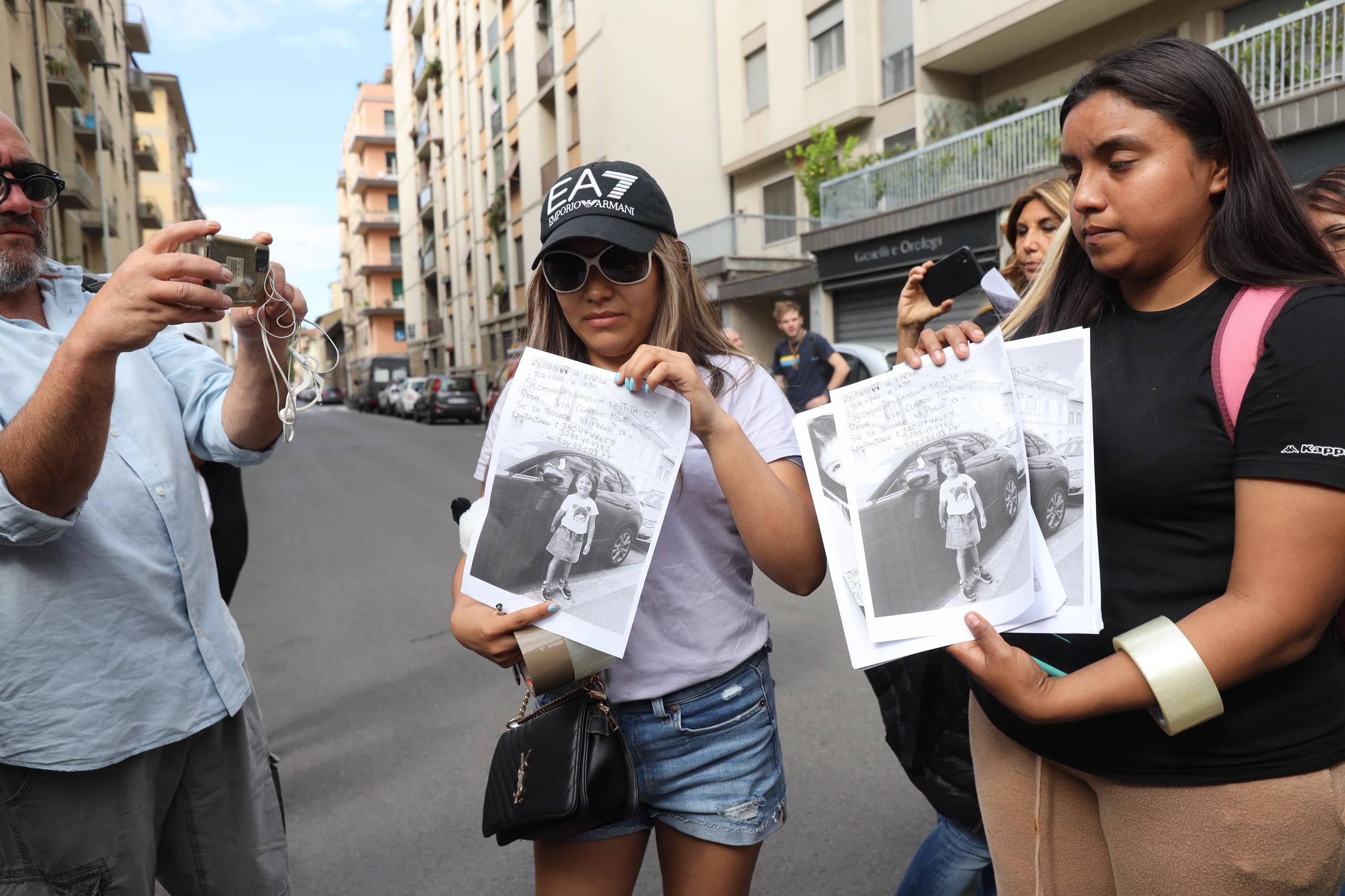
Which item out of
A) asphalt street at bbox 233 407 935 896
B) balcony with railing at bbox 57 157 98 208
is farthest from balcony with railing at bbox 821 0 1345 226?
balcony with railing at bbox 57 157 98 208

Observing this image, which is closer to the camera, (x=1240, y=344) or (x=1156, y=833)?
(x=1240, y=344)

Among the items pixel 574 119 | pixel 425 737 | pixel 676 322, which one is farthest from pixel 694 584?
pixel 574 119

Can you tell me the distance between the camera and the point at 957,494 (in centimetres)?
138

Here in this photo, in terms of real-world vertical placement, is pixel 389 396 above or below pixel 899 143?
below

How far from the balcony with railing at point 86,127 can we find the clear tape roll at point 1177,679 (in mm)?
29528

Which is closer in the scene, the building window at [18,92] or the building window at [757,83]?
the building window at [18,92]

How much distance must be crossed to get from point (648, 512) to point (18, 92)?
23.6 metres

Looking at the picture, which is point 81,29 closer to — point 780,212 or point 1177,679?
point 780,212

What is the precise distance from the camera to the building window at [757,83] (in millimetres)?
21547

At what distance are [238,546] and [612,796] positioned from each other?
2.64 m

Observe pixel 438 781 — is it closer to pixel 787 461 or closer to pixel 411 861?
pixel 411 861

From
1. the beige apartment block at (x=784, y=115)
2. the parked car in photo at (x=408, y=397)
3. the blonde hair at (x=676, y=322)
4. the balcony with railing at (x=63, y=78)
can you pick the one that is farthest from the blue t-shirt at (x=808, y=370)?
the parked car in photo at (x=408, y=397)

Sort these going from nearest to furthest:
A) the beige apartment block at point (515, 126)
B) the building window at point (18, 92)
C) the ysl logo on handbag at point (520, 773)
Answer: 1. the ysl logo on handbag at point (520, 773)
2. the building window at point (18, 92)
3. the beige apartment block at point (515, 126)

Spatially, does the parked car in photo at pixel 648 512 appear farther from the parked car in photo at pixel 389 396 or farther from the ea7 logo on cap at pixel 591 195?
the parked car in photo at pixel 389 396
